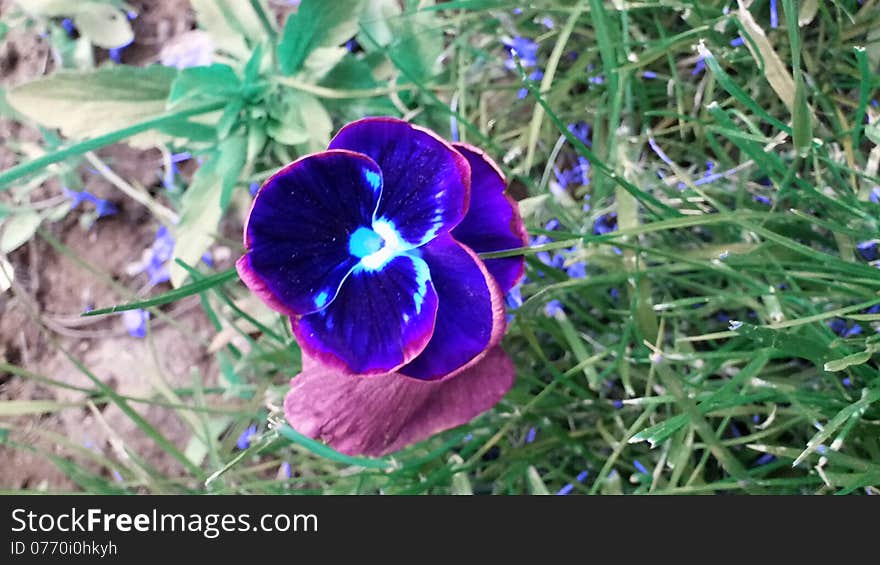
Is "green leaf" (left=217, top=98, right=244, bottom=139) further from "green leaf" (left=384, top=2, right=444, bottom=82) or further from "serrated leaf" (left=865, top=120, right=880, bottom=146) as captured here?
"serrated leaf" (left=865, top=120, right=880, bottom=146)

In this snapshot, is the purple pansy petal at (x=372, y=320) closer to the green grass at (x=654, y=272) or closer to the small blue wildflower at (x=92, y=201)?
the green grass at (x=654, y=272)

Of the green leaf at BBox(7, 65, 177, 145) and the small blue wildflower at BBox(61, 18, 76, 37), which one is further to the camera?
the small blue wildflower at BBox(61, 18, 76, 37)

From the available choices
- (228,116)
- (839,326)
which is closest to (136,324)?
(228,116)

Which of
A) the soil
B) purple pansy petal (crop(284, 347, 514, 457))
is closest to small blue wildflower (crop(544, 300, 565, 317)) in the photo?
purple pansy petal (crop(284, 347, 514, 457))

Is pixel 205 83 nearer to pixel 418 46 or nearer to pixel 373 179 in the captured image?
pixel 418 46

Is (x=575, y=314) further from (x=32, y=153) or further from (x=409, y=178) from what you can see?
(x=32, y=153)
